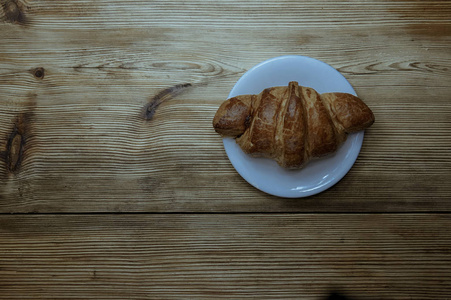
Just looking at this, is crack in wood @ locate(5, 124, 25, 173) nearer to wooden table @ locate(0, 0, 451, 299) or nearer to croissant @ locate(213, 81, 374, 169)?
Result: wooden table @ locate(0, 0, 451, 299)

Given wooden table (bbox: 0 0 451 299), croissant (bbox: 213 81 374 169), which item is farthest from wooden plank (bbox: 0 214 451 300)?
croissant (bbox: 213 81 374 169)

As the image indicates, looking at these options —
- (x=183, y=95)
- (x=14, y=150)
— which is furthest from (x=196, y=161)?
(x=14, y=150)

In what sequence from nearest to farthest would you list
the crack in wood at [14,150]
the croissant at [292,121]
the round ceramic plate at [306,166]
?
the croissant at [292,121] < the round ceramic plate at [306,166] < the crack in wood at [14,150]

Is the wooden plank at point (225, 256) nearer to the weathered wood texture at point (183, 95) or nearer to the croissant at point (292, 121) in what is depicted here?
the weathered wood texture at point (183, 95)

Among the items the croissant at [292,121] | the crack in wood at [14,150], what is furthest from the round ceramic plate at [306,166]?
the crack in wood at [14,150]

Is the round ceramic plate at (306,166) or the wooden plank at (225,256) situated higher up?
the round ceramic plate at (306,166)

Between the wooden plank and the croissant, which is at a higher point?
the croissant

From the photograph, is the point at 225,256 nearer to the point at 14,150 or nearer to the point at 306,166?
the point at 306,166
